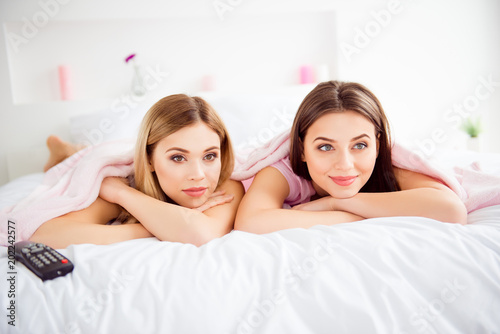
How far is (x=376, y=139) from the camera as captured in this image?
3.62 feet

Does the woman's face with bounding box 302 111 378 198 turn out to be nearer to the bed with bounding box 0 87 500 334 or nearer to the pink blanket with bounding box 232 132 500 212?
the pink blanket with bounding box 232 132 500 212

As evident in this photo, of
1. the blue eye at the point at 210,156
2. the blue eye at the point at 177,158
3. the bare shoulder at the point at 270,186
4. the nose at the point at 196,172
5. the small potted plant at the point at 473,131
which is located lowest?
the small potted plant at the point at 473,131

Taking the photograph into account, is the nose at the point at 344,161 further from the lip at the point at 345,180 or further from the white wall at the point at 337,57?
the white wall at the point at 337,57

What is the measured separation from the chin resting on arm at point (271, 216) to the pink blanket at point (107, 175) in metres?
0.17

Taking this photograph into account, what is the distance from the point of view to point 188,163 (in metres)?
1.06

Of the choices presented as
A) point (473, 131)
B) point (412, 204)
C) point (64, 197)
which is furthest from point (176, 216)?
point (473, 131)

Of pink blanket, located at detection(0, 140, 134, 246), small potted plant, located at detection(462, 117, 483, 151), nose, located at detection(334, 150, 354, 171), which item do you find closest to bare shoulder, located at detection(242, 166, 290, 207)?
nose, located at detection(334, 150, 354, 171)

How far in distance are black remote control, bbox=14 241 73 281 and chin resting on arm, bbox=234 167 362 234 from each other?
1.43 feet

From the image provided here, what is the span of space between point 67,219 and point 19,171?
203 centimetres

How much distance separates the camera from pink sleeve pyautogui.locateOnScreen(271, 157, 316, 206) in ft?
3.90

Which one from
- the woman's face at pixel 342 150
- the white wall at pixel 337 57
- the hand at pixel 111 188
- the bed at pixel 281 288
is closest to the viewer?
the bed at pixel 281 288

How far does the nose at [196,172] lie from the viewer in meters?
1.04

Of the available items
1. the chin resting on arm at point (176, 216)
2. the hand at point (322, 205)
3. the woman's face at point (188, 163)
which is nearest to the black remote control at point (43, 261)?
the chin resting on arm at point (176, 216)

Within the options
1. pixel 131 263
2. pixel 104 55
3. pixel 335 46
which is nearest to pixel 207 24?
pixel 104 55
